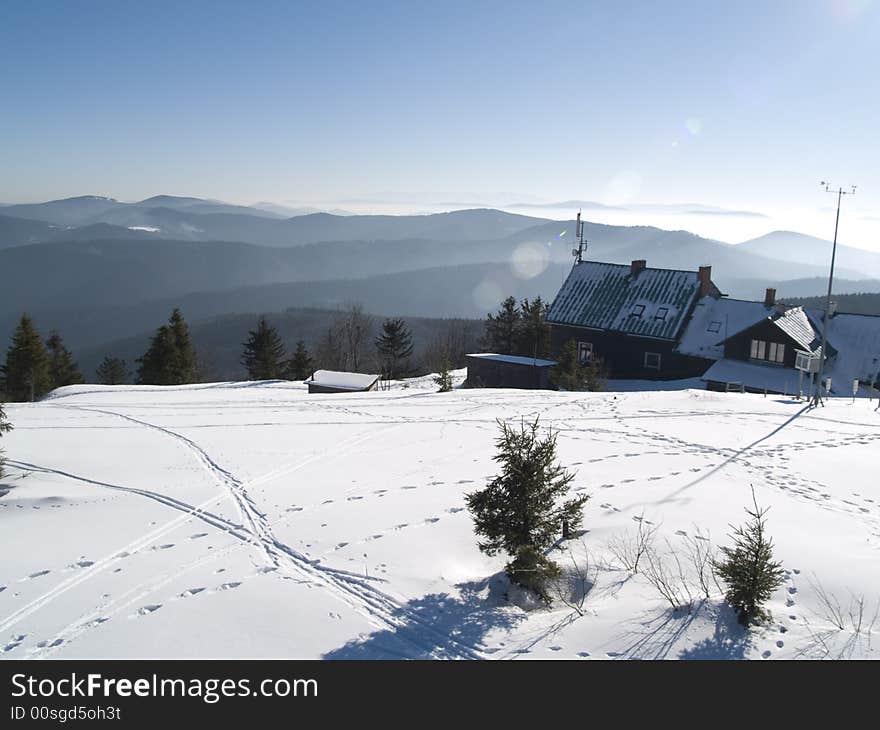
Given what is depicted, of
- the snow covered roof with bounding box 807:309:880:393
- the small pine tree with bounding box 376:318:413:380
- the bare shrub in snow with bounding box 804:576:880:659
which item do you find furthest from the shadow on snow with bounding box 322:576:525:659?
the small pine tree with bounding box 376:318:413:380

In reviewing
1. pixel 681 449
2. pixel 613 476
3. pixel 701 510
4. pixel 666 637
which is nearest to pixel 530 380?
pixel 681 449

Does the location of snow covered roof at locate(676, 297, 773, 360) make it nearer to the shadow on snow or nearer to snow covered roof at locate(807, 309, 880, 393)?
snow covered roof at locate(807, 309, 880, 393)

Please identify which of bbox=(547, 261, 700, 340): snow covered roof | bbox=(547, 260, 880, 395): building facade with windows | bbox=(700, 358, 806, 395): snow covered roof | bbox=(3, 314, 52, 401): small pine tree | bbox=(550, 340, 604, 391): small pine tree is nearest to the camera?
bbox=(550, 340, 604, 391): small pine tree

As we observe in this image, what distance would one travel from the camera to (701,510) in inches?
419

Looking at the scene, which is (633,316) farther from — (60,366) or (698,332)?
(60,366)

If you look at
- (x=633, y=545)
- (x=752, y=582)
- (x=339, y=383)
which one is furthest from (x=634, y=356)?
(x=752, y=582)

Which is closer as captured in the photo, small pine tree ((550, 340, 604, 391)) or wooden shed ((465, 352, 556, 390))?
small pine tree ((550, 340, 604, 391))

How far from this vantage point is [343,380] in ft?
116

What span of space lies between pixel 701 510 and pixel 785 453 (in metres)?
6.03

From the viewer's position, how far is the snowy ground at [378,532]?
6.69 meters

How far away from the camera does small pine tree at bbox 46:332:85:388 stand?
57125mm

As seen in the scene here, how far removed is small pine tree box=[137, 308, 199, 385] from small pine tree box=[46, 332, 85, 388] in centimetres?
1346
